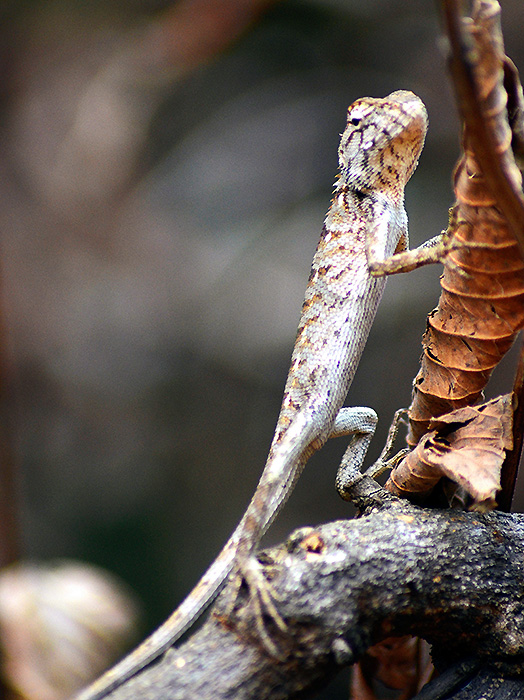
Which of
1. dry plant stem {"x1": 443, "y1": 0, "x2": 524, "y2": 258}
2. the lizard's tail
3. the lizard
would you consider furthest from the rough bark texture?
dry plant stem {"x1": 443, "y1": 0, "x2": 524, "y2": 258}

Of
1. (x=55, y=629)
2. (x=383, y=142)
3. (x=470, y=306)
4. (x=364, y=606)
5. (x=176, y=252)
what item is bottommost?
(x=55, y=629)

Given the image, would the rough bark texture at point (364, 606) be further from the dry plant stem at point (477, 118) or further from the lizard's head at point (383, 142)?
the lizard's head at point (383, 142)

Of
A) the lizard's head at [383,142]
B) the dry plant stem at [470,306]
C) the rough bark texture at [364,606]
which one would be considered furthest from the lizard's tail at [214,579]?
the lizard's head at [383,142]

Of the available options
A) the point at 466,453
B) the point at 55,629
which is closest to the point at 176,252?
the point at 55,629

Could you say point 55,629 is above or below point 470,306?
below

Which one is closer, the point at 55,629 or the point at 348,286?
the point at 55,629

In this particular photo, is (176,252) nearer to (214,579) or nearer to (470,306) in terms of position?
(214,579)
